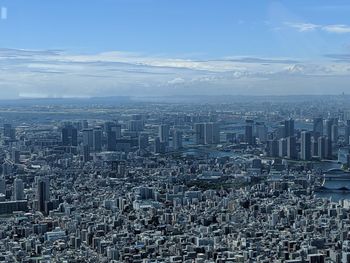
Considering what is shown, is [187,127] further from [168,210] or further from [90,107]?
[168,210]

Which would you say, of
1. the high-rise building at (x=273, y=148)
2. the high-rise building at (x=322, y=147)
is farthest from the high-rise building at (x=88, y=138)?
the high-rise building at (x=322, y=147)

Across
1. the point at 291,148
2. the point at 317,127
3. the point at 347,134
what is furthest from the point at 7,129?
the point at 347,134

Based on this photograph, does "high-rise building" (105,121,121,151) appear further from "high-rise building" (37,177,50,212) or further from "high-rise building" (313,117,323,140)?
"high-rise building" (37,177,50,212)

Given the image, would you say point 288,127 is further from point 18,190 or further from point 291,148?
point 18,190

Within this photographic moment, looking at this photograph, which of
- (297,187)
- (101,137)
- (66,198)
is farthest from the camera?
(101,137)

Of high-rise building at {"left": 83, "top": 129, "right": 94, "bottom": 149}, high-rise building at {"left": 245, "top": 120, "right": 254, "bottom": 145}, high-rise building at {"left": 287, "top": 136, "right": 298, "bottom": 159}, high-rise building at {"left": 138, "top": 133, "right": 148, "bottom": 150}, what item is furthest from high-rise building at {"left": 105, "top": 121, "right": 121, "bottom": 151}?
high-rise building at {"left": 287, "top": 136, "right": 298, "bottom": 159}

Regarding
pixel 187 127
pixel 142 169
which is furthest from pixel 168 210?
pixel 187 127
